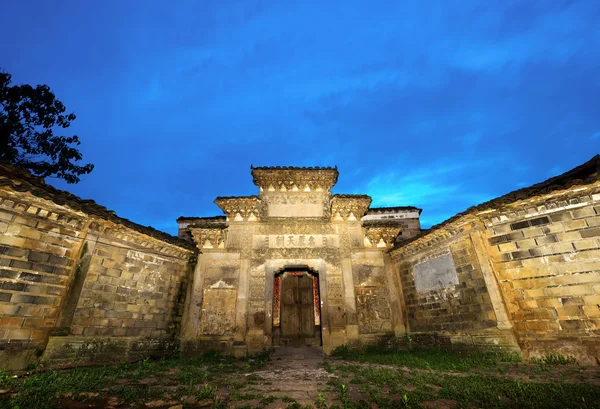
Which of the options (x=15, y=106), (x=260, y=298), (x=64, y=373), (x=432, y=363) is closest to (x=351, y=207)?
(x=260, y=298)

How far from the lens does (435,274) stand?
30.7ft

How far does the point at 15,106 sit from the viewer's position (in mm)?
13852

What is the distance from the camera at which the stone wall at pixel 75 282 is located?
6.06m

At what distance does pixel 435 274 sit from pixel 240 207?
832 centimetres

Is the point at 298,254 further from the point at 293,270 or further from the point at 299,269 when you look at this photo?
the point at 293,270

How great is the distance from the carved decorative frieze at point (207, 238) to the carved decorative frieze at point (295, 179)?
119 inches

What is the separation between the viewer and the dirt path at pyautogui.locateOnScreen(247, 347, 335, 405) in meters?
4.76

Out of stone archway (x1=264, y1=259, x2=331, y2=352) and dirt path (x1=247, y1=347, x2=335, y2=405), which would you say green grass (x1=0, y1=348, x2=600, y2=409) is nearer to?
dirt path (x1=247, y1=347, x2=335, y2=405)

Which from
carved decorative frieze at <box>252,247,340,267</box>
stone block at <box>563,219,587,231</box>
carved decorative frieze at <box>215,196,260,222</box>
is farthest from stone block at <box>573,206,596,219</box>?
carved decorative frieze at <box>215,196,260,222</box>

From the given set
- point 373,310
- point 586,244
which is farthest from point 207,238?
point 586,244

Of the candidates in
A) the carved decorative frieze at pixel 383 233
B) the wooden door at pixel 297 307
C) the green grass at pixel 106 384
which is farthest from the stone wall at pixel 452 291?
the green grass at pixel 106 384

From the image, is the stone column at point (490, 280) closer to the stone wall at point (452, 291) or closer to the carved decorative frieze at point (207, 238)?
the stone wall at point (452, 291)

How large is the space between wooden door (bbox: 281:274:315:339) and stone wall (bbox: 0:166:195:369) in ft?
17.8

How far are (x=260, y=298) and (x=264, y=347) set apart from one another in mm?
1751
